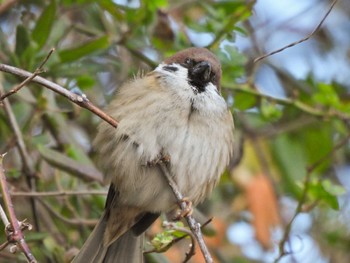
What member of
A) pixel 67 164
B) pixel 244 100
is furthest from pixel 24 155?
pixel 244 100

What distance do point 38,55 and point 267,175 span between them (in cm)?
180

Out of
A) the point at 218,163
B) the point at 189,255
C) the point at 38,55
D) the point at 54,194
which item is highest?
the point at 38,55

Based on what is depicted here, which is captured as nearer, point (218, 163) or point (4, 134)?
point (218, 163)

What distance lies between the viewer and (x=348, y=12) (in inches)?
209

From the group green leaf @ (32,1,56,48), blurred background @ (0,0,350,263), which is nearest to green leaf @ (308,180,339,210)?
blurred background @ (0,0,350,263)

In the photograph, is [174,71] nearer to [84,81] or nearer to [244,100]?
[84,81]

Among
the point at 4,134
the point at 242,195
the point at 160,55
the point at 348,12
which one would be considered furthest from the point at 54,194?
the point at 348,12

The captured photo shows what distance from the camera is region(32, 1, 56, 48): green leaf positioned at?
3.45 m

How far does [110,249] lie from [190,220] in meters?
0.81

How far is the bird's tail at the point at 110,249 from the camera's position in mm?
3168

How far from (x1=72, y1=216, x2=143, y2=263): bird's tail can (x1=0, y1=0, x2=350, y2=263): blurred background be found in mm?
73

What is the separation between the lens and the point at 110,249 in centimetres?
336

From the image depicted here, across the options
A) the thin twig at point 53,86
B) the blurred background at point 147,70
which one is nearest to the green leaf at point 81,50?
the blurred background at point 147,70

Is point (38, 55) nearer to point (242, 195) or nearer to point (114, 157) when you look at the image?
point (114, 157)
